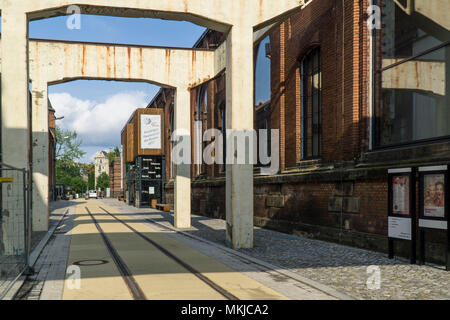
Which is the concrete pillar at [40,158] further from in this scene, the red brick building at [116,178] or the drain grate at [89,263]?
the red brick building at [116,178]

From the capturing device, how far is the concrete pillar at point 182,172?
62.0 ft

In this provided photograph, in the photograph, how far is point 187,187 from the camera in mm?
19391

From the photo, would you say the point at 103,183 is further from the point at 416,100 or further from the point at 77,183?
the point at 416,100

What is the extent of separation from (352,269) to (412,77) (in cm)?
543

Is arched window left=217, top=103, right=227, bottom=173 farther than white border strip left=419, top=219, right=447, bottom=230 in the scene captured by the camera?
Yes

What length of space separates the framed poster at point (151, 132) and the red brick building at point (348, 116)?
25.2 m

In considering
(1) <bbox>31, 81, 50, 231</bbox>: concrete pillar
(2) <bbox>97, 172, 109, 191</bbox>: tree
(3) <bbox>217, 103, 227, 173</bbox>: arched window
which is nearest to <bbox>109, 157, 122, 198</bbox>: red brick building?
(2) <bbox>97, 172, 109, 191</bbox>: tree

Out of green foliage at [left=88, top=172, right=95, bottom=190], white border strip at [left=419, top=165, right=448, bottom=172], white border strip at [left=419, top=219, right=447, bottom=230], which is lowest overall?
green foliage at [left=88, top=172, right=95, bottom=190]

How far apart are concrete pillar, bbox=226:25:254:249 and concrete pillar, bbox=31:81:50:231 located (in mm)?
8843

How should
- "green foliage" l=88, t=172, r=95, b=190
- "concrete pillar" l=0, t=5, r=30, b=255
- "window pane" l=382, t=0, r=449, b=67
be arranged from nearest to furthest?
1. "window pane" l=382, t=0, r=449, b=67
2. "concrete pillar" l=0, t=5, r=30, b=255
3. "green foliage" l=88, t=172, r=95, b=190

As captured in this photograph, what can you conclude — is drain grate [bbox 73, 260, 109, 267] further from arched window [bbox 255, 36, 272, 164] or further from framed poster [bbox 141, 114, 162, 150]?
framed poster [bbox 141, 114, 162, 150]

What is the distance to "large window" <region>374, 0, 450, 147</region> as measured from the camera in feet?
34.2
